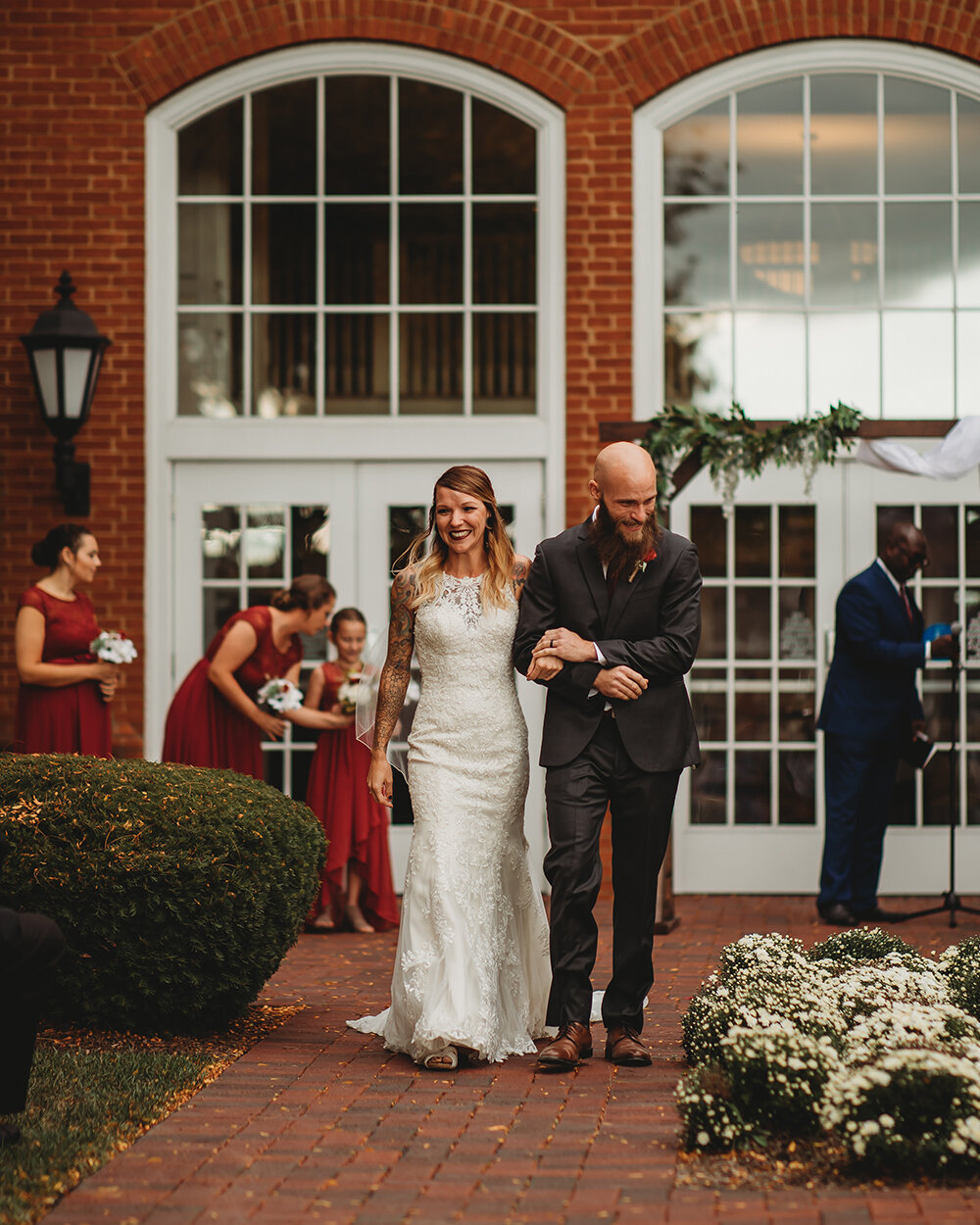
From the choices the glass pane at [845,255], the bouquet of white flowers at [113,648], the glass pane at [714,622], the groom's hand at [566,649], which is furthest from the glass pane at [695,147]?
the groom's hand at [566,649]

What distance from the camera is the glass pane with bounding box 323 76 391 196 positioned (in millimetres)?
9430

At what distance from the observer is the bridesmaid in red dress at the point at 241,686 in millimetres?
8117

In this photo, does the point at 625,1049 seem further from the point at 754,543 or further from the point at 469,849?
the point at 754,543

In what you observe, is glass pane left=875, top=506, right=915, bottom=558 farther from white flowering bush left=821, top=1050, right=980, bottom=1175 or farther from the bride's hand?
white flowering bush left=821, top=1050, right=980, bottom=1175

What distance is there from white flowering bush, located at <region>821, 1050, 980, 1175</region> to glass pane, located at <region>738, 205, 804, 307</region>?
610 cm

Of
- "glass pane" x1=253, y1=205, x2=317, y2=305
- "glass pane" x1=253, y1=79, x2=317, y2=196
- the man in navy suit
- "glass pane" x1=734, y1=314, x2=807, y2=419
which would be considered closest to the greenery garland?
the man in navy suit

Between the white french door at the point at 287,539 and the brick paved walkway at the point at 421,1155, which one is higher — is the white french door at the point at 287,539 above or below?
above

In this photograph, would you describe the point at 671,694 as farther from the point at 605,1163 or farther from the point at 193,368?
the point at 193,368

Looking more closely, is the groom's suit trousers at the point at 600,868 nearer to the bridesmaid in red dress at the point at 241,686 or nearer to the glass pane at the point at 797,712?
the bridesmaid in red dress at the point at 241,686

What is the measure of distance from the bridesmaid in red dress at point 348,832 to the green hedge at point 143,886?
108 inches

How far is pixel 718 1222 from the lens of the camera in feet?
12.4

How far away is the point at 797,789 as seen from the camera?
940 cm

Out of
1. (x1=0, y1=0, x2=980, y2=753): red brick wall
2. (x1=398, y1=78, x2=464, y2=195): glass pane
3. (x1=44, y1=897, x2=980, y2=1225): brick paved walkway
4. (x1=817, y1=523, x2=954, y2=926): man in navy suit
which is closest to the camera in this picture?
(x1=44, y1=897, x2=980, y2=1225): brick paved walkway

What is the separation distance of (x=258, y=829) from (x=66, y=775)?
2.32 ft
